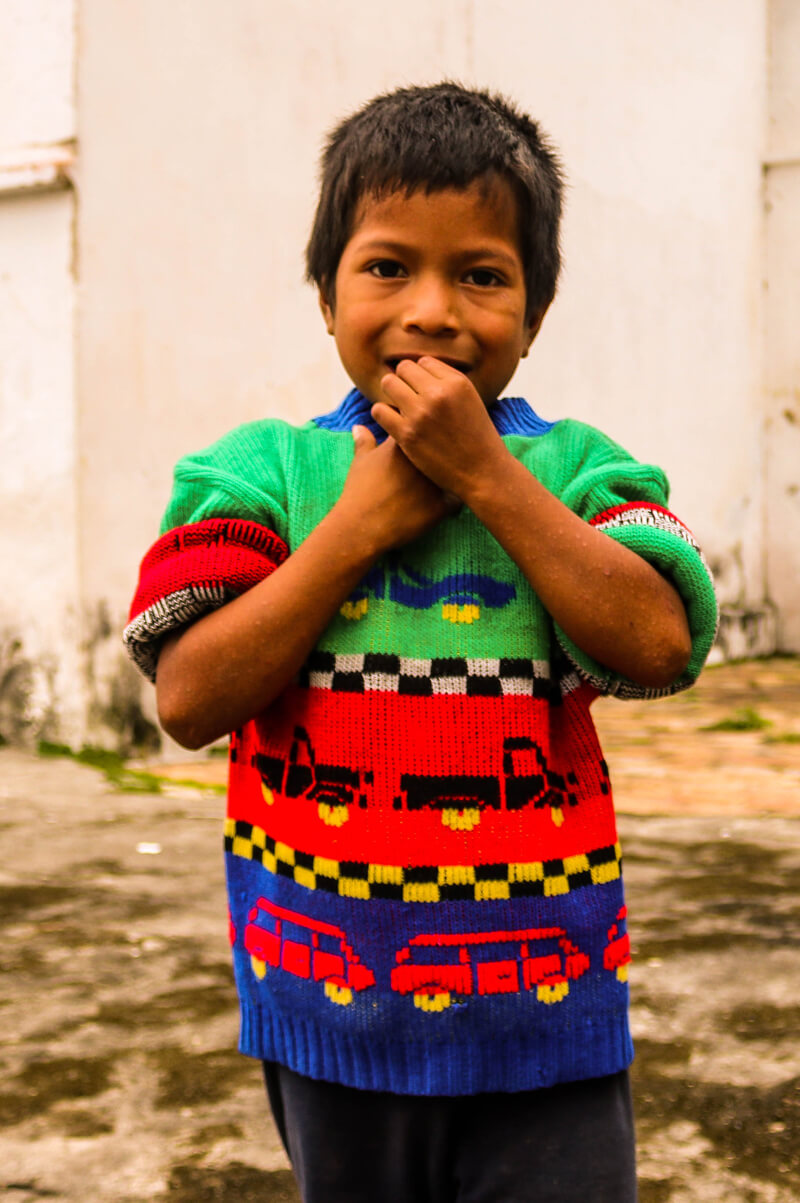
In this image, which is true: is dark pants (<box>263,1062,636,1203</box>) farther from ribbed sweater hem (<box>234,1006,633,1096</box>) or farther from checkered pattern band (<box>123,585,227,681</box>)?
checkered pattern band (<box>123,585,227,681</box>)

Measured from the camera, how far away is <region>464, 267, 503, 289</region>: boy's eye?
47.2 inches

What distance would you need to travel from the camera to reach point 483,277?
121 cm

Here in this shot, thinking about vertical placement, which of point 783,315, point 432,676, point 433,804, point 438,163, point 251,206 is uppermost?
point 783,315

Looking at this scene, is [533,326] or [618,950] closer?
[618,950]

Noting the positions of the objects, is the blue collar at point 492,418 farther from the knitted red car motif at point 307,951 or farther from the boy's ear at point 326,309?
the knitted red car motif at point 307,951

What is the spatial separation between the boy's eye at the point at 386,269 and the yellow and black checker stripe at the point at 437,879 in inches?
21.1

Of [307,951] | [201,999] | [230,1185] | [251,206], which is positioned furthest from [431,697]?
[251,206]

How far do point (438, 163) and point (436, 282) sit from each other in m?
0.11

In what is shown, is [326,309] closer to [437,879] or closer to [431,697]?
[431,697]

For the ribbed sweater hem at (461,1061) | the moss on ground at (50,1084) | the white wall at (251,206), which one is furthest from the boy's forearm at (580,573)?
the white wall at (251,206)

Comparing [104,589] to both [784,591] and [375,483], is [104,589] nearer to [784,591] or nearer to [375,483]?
[375,483]

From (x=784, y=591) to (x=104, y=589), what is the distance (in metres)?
5.24

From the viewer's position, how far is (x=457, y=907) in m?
1.13

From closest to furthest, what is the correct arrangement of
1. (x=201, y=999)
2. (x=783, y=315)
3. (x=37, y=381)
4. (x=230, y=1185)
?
(x=230, y=1185) → (x=201, y=999) → (x=37, y=381) → (x=783, y=315)
